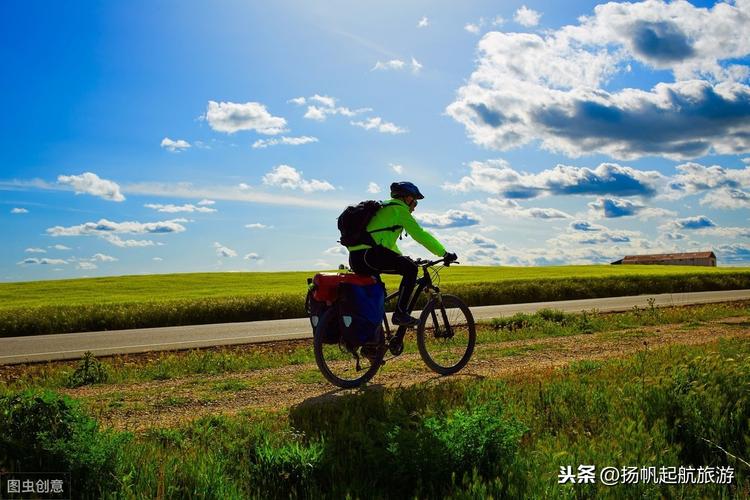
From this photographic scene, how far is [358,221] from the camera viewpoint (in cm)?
796

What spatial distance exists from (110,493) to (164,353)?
10228mm

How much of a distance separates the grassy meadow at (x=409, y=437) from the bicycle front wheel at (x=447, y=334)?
66 cm

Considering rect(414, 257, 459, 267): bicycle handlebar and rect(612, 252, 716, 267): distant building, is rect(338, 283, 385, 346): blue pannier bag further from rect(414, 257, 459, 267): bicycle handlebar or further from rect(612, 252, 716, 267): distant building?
rect(612, 252, 716, 267): distant building

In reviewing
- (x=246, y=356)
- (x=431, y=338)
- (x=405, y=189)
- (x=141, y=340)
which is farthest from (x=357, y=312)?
(x=141, y=340)

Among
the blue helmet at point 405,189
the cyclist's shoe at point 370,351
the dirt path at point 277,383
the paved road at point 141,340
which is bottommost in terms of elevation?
the dirt path at point 277,383

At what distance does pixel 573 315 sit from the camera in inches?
693

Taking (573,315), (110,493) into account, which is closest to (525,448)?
(110,493)

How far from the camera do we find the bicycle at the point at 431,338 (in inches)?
338

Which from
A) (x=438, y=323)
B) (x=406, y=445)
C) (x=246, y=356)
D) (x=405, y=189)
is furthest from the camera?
(x=246, y=356)

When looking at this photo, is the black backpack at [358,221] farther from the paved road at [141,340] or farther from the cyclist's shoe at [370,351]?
the paved road at [141,340]

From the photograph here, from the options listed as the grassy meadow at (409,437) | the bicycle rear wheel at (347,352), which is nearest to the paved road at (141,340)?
the grassy meadow at (409,437)

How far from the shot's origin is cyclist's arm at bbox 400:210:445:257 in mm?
8189

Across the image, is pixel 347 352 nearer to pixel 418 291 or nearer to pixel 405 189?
pixel 418 291

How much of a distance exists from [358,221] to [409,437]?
347cm
